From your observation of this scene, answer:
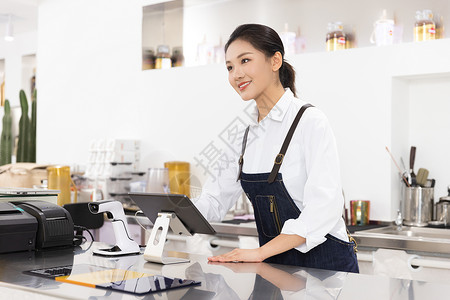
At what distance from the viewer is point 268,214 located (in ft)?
6.27

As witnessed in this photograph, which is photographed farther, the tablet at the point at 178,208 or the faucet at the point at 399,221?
the faucet at the point at 399,221

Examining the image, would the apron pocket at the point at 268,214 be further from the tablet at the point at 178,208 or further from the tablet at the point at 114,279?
the tablet at the point at 114,279

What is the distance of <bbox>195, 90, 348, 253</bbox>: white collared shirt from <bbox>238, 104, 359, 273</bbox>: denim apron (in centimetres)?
2

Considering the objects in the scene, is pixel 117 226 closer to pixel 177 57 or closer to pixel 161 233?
pixel 161 233

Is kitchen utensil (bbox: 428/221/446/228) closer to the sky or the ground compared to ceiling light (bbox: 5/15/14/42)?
closer to the ground

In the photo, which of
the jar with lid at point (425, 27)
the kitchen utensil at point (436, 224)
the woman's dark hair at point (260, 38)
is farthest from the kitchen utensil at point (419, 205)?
the woman's dark hair at point (260, 38)

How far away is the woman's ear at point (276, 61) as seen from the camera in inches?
75.2

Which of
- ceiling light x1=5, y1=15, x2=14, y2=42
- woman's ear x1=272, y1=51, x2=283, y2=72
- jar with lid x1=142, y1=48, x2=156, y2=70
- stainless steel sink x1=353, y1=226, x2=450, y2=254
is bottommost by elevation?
stainless steel sink x1=353, y1=226, x2=450, y2=254

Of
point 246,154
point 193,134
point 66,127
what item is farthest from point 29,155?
point 246,154

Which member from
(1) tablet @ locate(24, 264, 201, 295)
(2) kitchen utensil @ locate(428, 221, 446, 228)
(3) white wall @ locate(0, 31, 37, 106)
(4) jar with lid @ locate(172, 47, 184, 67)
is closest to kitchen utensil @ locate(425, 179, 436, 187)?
(2) kitchen utensil @ locate(428, 221, 446, 228)

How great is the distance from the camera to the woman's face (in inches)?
73.7

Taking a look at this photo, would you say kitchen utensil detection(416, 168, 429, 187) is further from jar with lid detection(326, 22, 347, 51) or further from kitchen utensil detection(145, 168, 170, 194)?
kitchen utensil detection(145, 168, 170, 194)

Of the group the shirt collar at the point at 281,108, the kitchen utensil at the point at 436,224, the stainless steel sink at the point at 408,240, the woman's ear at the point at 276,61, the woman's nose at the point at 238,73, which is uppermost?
the woman's ear at the point at 276,61

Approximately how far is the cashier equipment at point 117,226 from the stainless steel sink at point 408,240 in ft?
4.29
